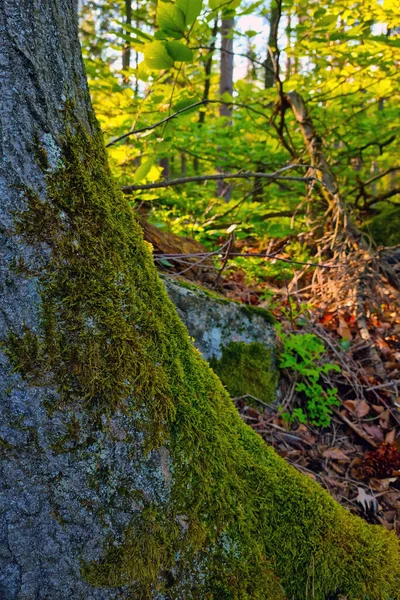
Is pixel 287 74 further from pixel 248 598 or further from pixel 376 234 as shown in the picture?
pixel 248 598

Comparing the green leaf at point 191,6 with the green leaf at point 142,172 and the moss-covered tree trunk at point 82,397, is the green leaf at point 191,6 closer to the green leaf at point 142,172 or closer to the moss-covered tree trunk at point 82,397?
the moss-covered tree trunk at point 82,397

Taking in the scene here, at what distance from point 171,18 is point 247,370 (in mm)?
2233

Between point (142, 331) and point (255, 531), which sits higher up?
point (142, 331)

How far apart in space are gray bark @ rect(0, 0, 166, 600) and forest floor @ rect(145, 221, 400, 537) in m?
1.54

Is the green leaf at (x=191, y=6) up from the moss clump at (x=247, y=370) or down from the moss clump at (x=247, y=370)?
up

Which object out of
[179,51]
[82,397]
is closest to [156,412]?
[82,397]

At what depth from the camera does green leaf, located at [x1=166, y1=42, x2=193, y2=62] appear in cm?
154

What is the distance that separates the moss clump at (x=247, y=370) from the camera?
2.77 m

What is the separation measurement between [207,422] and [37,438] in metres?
0.55

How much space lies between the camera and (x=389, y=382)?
3135 mm

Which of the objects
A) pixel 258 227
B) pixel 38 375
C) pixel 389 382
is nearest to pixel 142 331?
pixel 38 375

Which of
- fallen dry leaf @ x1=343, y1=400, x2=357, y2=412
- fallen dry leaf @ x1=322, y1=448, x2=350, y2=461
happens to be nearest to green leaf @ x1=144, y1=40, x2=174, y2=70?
fallen dry leaf @ x1=322, y1=448, x2=350, y2=461

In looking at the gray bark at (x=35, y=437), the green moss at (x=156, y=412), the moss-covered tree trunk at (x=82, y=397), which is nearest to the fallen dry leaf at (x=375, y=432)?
the green moss at (x=156, y=412)

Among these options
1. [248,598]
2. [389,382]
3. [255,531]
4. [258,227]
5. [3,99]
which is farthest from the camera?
[258,227]
